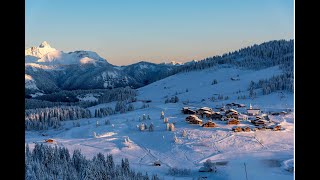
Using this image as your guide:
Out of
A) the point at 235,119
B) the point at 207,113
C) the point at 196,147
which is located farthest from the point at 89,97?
the point at 196,147

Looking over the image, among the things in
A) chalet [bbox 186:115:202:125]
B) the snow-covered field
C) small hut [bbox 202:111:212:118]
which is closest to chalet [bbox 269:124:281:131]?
the snow-covered field

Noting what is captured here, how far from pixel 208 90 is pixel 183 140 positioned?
3697 cm

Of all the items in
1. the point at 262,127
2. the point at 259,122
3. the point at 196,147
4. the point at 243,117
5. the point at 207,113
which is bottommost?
the point at 196,147

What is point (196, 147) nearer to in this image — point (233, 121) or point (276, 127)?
point (233, 121)

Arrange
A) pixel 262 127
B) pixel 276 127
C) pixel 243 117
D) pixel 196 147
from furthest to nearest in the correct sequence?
pixel 243 117 < pixel 262 127 < pixel 276 127 < pixel 196 147

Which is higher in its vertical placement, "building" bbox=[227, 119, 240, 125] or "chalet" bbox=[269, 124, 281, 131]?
"building" bbox=[227, 119, 240, 125]

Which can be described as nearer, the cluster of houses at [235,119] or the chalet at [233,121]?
the cluster of houses at [235,119]

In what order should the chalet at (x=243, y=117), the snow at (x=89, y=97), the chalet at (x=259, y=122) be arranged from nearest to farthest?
the chalet at (x=259, y=122), the chalet at (x=243, y=117), the snow at (x=89, y=97)

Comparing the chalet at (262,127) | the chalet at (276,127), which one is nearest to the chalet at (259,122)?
the chalet at (262,127)

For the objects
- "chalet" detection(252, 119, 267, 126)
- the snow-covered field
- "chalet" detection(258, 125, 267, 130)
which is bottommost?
the snow-covered field

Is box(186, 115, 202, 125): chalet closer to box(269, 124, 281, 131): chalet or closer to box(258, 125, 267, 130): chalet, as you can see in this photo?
box(258, 125, 267, 130): chalet

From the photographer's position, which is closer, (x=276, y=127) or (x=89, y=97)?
(x=276, y=127)

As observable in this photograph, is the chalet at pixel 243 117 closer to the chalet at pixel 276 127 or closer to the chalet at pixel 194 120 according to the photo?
the chalet at pixel 276 127
